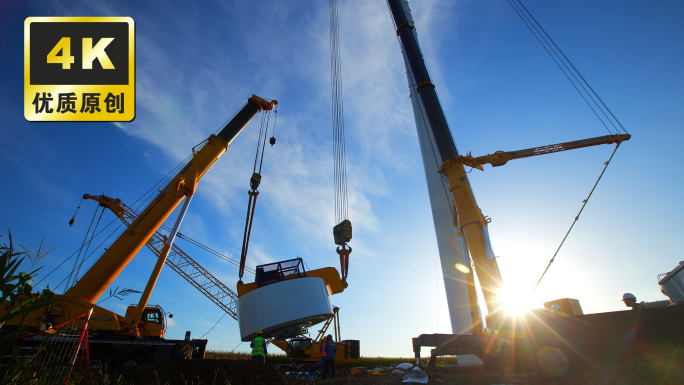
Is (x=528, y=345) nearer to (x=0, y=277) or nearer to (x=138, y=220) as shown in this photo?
(x=0, y=277)

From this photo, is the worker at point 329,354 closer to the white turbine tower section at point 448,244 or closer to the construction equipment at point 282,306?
the construction equipment at point 282,306

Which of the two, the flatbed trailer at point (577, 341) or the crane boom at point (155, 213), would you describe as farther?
the crane boom at point (155, 213)

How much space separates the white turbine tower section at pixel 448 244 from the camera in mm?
21953

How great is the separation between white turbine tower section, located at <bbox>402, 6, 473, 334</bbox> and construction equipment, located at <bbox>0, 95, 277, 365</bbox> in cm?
1343

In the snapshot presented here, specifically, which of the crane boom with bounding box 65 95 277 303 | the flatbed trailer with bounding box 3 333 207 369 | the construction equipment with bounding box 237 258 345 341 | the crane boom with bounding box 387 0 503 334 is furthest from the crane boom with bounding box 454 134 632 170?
the flatbed trailer with bounding box 3 333 207 369

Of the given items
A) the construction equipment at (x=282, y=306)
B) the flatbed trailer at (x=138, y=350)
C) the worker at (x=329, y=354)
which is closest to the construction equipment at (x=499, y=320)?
the construction equipment at (x=282, y=306)

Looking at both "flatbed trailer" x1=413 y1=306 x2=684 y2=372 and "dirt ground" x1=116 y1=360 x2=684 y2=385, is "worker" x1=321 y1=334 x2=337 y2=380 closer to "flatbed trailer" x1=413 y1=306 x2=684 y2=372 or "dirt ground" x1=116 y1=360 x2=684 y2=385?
"dirt ground" x1=116 y1=360 x2=684 y2=385

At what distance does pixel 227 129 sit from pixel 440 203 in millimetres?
16809

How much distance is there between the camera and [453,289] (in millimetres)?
22922

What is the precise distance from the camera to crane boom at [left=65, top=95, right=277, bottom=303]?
12.5 meters

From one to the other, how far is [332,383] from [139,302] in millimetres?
9619

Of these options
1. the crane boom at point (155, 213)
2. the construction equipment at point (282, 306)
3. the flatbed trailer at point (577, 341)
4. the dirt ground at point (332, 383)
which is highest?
the crane boom at point (155, 213)

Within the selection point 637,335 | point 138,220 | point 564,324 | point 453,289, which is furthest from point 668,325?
point 138,220

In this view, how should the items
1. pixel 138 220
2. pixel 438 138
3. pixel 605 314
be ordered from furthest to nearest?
pixel 438 138 → pixel 138 220 → pixel 605 314
